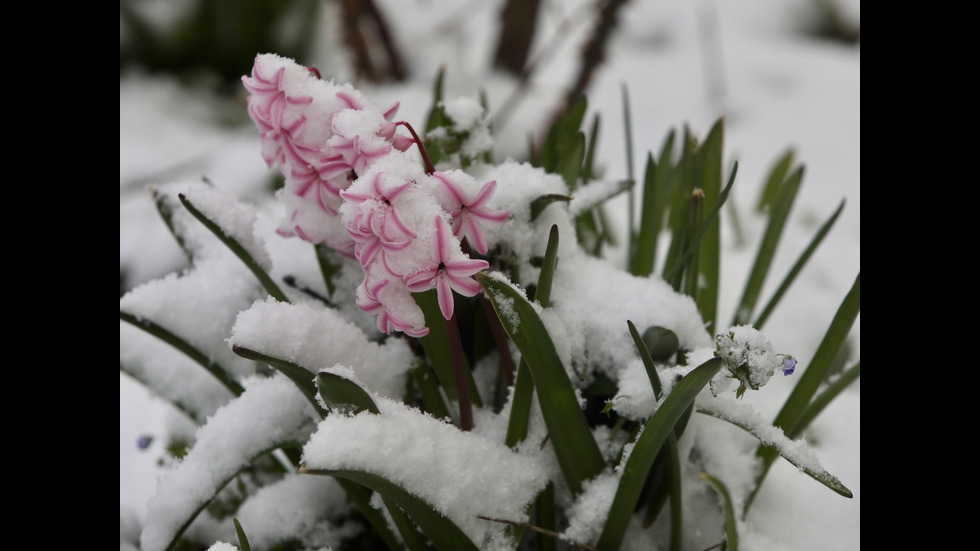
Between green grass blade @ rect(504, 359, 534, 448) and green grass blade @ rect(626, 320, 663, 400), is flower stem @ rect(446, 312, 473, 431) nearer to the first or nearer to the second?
green grass blade @ rect(504, 359, 534, 448)

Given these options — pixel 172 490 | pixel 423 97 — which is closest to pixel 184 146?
pixel 423 97

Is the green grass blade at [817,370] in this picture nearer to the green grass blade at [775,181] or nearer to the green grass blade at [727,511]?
the green grass blade at [727,511]

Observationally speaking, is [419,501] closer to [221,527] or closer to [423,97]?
[221,527]

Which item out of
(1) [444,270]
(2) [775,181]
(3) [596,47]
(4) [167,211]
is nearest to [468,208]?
(1) [444,270]

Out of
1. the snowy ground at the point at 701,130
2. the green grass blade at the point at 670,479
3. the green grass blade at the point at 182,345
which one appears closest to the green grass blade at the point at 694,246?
the green grass blade at the point at 670,479

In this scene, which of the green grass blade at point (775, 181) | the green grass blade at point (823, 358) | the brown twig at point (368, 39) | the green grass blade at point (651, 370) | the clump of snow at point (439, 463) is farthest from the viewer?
the brown twig at point (368, 39)
